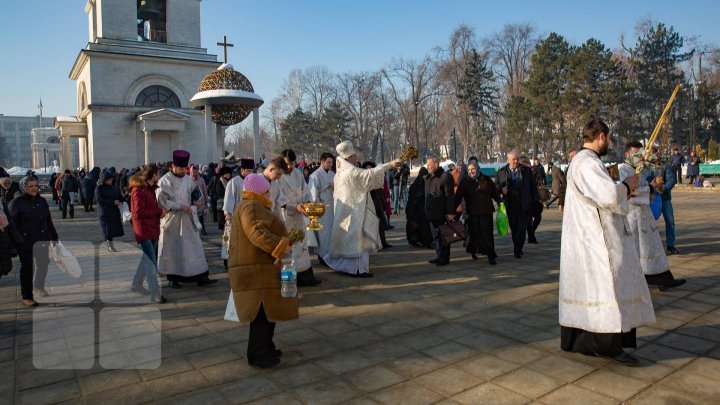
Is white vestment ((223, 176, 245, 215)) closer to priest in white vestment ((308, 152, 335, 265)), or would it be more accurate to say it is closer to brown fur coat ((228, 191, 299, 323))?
priest in white vestment ((308, 152, 335, 265))

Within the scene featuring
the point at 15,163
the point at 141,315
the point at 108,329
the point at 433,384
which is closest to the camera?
the point at 433,384

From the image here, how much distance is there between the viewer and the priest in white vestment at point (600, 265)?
3902 millimetres

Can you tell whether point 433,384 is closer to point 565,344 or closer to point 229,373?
point 565,344

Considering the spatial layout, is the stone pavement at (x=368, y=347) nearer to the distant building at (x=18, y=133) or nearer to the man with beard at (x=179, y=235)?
the man with beard at (x=179, y=235)

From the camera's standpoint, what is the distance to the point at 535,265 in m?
8.13

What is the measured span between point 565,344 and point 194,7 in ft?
117

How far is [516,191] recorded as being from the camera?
9289mm

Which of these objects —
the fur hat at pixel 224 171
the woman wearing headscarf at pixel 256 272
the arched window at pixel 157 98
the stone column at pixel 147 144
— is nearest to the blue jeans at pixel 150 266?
the woman wearing headscarf at pixel 256 272

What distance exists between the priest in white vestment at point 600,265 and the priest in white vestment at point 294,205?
3722 mm

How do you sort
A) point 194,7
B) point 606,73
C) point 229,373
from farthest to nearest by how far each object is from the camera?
point 606,73 < point 194,7 < point 229,373

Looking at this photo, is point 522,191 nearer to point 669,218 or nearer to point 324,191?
point 669,218

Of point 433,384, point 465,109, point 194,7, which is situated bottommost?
point 433,384

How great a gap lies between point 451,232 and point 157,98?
1145 inches

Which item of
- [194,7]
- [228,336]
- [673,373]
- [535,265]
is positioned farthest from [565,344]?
[194,7]
